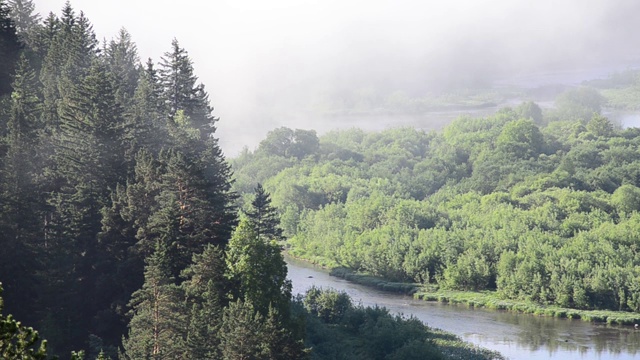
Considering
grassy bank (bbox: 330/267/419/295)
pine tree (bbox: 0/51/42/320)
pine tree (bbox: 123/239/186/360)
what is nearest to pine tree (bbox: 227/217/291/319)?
pine tree (bbox: 123/239/186/360)

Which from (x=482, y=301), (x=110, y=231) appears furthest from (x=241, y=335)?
(x=482, y=301)

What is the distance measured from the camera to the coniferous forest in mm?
40562

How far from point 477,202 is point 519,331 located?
46.9 m

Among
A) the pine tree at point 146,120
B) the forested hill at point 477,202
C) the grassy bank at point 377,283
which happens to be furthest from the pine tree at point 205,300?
the grassy bank at point 377,283

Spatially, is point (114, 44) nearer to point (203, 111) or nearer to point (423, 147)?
point (203, 111)

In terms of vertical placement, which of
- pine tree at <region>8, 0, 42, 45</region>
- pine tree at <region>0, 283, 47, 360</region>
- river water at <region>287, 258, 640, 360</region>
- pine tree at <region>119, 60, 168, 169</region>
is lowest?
pine tree at <region>0, 283, 47, 360</region>

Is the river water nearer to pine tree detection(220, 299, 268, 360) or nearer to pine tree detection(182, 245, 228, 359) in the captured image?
pine tree detection(182, 245, 228, 359)

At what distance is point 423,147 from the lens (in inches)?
6555

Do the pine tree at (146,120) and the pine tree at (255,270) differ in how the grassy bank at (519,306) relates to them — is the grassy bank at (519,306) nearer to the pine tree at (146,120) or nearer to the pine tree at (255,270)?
the pine tree at (146,120)

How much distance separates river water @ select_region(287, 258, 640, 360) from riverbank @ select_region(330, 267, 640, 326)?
4.05 feet

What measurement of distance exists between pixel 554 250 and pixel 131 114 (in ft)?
162

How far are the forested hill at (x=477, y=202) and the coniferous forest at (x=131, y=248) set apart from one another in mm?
27096

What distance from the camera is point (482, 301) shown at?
84.5 metres

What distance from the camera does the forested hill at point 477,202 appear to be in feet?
A: 293
